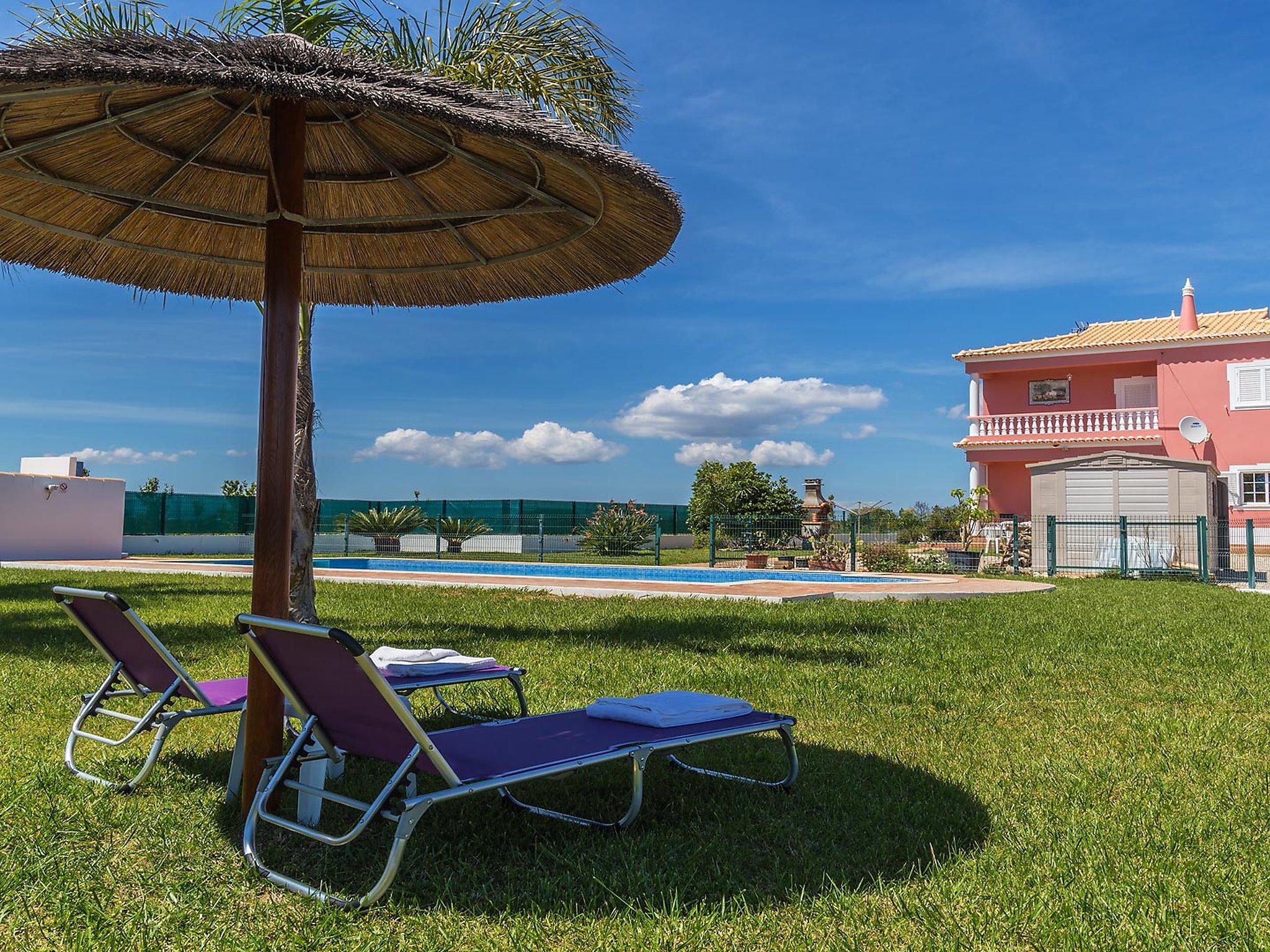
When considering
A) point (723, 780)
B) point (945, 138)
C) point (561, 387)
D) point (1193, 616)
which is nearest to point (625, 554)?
point (561, 387)

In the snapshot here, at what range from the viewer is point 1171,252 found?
28.8 m

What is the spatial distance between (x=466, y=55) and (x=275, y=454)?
639 cm

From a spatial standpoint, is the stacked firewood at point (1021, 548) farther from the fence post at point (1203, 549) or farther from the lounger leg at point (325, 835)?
the lounger leg at point (325, 835)

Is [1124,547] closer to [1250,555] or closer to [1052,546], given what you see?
[1052,546]

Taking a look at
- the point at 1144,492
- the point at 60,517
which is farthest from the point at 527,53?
the point at 60,517

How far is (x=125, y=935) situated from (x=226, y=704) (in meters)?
1.51

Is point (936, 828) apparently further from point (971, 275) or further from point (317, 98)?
point (971, 275)

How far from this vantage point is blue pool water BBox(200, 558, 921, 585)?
54.8ft

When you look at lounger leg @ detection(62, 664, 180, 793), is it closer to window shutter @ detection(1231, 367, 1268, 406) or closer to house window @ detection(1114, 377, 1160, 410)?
window shutter @ detection(1231, 367, 1268, 406)

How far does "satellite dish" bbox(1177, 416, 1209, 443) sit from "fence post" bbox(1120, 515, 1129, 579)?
792 centimetres

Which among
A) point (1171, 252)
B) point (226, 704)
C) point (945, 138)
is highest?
point (1171, 252)

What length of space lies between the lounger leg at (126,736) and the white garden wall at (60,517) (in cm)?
Result: 2189

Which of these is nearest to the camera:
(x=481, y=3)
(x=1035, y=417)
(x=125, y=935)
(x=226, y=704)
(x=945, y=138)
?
(x=125, y=935)

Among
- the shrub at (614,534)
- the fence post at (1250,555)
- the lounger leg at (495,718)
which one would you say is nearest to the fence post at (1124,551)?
the fence post at (1250,555)
